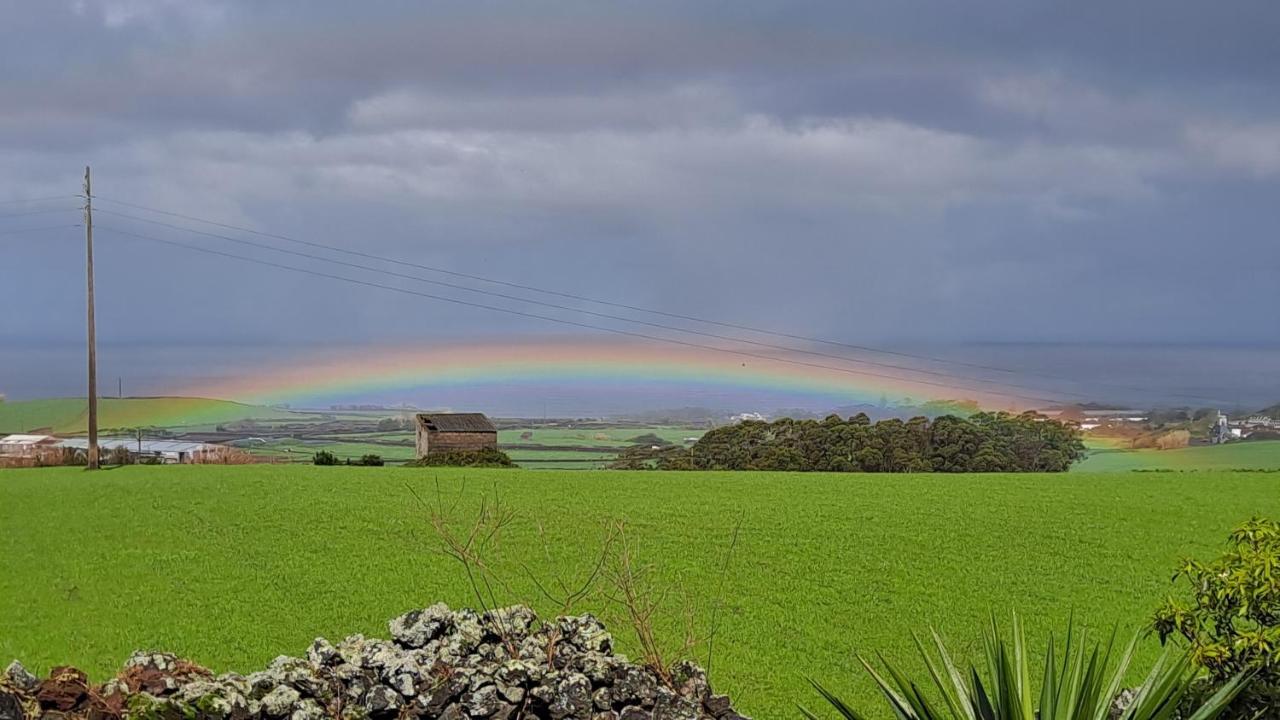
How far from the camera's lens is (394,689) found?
229 inches

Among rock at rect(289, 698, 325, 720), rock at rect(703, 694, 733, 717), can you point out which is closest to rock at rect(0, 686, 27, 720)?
rock at rect(289, 698, 325, 720)

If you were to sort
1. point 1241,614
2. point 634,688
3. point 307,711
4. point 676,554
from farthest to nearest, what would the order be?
point 676,554 < point 634,688 < point 307,711 < point 1241,614

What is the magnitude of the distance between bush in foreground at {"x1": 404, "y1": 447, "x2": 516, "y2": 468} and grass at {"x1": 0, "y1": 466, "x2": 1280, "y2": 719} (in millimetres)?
4131

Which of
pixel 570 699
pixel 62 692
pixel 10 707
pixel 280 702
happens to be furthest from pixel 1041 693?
pixel 10 707

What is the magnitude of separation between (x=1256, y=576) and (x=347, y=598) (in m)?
7.86

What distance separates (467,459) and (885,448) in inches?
317

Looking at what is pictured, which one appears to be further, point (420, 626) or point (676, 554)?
point (676, 554)

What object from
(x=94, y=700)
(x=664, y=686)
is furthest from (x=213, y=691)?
(x=664, y=686)

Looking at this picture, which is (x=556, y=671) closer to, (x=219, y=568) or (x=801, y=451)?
(x=219, y=568)

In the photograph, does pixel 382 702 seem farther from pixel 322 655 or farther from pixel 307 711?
pixel 322 655

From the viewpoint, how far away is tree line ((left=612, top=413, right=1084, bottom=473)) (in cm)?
2241

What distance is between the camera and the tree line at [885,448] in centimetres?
2241

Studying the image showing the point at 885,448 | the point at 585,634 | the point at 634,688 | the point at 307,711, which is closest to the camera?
the point at 307,711

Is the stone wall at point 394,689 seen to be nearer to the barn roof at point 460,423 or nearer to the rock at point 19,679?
the rock at point 19,679
